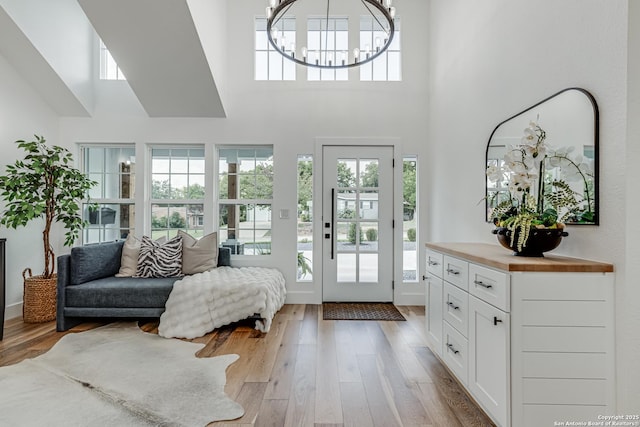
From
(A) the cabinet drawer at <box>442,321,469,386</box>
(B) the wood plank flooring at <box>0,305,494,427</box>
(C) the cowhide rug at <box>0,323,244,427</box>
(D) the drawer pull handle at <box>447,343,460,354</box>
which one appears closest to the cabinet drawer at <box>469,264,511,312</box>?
(A) the cabinet drawer at <box>442,321,469,386</box>

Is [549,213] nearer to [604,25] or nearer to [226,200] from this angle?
[604,25]

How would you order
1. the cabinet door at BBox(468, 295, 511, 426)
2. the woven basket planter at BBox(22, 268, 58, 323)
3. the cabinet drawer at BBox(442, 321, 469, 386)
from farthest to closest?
the woven basket planter at BBox(22, 268, 58, 323)
the cabinet drawer at BBox(442, 321, 469, 386)
the cabinet door at BBox(468, 295, 511, 426)

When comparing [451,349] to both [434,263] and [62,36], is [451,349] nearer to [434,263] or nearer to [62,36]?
[434,263]

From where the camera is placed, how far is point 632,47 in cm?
143

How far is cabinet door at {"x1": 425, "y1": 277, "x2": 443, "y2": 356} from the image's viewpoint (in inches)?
93.4

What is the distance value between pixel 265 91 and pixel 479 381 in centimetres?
368

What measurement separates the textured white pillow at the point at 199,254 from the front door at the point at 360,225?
131 centimetres

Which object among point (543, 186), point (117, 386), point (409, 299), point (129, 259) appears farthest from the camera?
point (409, 299)

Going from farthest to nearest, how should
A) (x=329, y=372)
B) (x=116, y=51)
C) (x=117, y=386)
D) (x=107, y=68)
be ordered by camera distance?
(x=107, y=68)
(x=116, y=51)
(x=329, y=372)
(x=117, y=386)

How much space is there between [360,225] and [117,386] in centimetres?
283

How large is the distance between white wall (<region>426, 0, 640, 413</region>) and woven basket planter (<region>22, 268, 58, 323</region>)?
4.15m

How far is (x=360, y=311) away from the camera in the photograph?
369 cm

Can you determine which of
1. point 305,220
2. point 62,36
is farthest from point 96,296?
point 62,36

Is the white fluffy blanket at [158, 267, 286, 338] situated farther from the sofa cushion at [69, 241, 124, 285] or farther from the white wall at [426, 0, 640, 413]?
the white wall at [426, 0, 640, 413]
